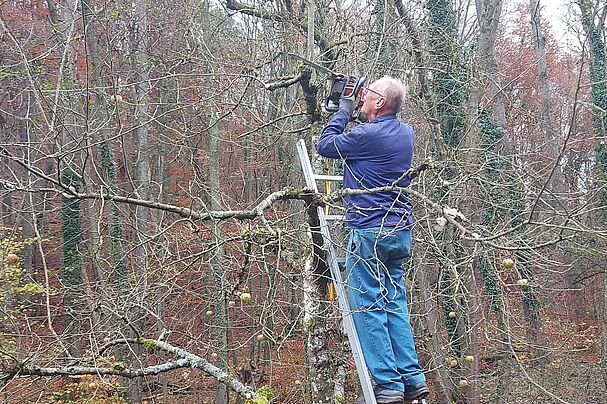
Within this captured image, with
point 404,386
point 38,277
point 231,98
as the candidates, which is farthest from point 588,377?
point 38,277

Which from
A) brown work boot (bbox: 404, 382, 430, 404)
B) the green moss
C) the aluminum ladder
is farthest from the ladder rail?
the green moss

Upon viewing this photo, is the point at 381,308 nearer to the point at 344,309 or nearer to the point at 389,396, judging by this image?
the point at 344,309

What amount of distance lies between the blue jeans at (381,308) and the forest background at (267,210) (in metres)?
0.26

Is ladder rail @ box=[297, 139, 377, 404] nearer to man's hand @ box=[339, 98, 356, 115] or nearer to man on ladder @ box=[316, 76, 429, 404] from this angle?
man on ladder @ box=[316, 76, 429, 404]

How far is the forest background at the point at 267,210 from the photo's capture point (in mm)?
3580

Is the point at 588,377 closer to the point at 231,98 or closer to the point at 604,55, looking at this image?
the point at 604,55

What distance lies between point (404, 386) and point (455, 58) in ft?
20.2

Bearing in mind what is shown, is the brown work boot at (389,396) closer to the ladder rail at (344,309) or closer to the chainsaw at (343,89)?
the ladder rail at (344,309)

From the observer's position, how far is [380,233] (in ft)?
11.0

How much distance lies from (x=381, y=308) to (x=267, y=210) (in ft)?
3.30

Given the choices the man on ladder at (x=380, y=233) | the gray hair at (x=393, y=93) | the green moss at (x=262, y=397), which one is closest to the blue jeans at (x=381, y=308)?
the man on ladder at (x=380, y=233)

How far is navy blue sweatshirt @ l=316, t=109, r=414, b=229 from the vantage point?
353 centimetres

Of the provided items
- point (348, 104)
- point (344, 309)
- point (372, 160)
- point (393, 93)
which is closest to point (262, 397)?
point (344, 309)

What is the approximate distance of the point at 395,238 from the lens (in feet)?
11.8
